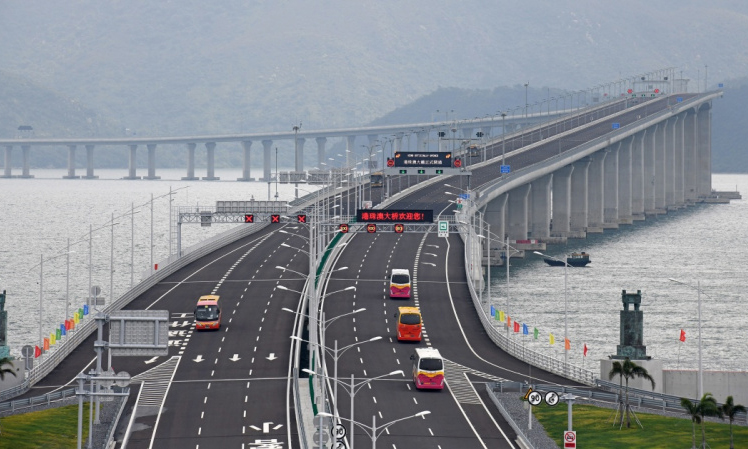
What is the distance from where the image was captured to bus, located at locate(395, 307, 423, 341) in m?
94.0

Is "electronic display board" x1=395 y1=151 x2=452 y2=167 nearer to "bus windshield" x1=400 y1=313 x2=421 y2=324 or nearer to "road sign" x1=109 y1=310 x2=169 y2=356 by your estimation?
"bus windshield" x1=400 y1=313 x2=421 y2=324

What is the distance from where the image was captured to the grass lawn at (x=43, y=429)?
67.4 meters

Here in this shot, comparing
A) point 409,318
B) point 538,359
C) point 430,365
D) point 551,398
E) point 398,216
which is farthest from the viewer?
point 398,216

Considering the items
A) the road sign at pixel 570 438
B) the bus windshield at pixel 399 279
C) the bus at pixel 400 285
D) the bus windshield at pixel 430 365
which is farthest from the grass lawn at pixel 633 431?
the bus windshield at pixel 399 279

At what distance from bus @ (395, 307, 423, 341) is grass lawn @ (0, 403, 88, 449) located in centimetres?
2665

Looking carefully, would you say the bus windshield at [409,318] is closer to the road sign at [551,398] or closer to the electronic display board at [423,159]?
the road sign at [551,398]

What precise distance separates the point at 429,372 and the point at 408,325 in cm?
1408

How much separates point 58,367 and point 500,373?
95.8 ft

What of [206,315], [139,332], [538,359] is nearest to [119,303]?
[206,315]

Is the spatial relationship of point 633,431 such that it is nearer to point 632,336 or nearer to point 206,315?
point 632,336

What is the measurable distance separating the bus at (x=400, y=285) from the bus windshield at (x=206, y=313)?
19.1 meters

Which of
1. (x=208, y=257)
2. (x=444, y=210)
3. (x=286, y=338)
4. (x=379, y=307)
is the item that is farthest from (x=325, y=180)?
(x=286, y=338)

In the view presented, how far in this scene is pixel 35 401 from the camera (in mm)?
76375

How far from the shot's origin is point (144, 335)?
58312 millimetres
